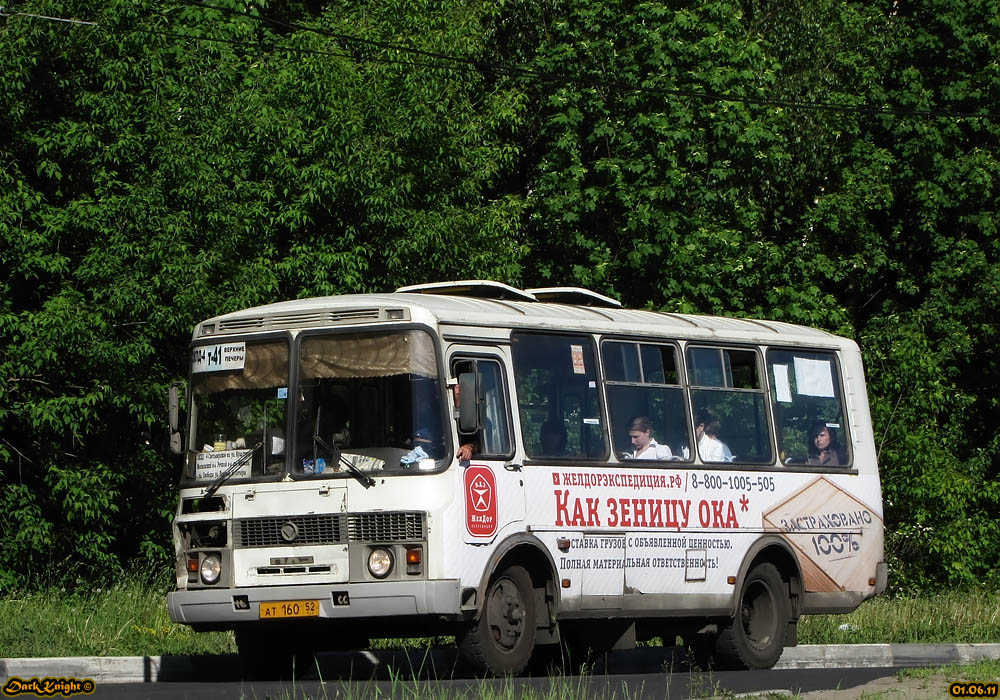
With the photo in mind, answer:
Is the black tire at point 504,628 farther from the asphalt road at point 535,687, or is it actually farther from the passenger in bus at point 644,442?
the passenger in bus at point 644,442

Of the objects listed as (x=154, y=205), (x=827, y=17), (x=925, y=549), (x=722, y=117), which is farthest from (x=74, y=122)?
(x=827, y=17)

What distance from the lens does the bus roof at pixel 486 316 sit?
12719 mm

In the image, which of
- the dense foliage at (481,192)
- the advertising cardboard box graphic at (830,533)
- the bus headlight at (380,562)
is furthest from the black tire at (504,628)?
the dense foliage at (481,192)

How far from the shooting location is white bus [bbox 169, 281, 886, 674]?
12.3 metres

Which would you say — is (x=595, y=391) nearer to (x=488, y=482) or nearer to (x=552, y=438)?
(x=552, y=438)

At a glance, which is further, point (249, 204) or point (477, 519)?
point (249, 204)

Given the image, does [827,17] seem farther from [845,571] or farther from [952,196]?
[845,571]

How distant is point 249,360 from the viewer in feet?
42.6


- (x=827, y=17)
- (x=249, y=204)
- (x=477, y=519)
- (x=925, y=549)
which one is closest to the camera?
(x=477, y=519)

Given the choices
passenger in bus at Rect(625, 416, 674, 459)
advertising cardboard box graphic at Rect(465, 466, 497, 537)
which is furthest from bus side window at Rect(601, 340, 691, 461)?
advertising cardboard box graphic at Rect(465, 466, 497, 537)

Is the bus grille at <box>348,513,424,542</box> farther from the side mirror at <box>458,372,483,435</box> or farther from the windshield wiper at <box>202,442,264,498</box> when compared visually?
the windshield wiper at <box>202,442,264,498</box>

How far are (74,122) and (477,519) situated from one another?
9.32m

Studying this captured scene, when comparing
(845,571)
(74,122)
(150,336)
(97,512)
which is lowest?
(845,571)

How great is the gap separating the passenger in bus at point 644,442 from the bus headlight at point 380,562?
2.89 m
